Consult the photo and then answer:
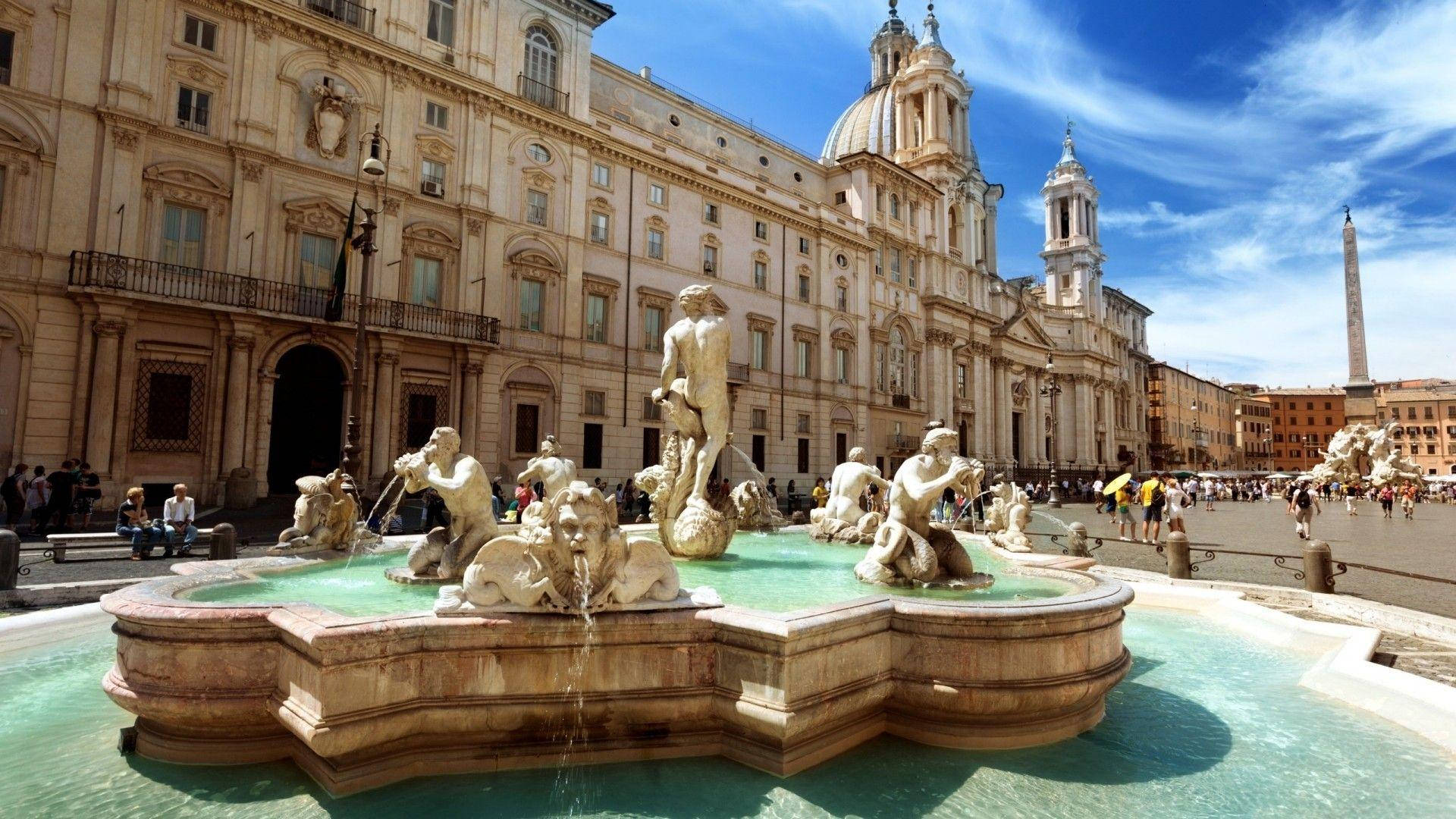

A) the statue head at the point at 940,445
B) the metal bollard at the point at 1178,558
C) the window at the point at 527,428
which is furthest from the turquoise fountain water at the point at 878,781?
the window at the point at 527,428


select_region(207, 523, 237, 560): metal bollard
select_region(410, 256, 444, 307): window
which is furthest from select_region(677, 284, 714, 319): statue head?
select_region(410, 256, 444, 307): window

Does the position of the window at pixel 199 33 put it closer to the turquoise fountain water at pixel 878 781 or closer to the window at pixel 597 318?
the window at pixel 597 318

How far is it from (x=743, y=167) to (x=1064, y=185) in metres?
46.8

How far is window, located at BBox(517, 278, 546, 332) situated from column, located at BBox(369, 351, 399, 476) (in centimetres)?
477

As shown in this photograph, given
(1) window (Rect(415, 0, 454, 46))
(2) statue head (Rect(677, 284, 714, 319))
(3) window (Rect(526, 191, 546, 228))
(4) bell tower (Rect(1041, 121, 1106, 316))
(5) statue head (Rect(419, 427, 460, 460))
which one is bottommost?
(5) statue head (Rect(419, 427, 460, 460))

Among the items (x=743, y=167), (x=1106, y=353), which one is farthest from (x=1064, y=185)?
(x=743, y=167)

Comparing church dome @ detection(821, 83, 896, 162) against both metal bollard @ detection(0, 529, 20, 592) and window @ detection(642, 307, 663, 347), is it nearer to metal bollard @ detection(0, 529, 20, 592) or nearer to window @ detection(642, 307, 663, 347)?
window @ detection(642, 307, 663, 347)

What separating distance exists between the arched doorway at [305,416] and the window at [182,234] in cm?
317

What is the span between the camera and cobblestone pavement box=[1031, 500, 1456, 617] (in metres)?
10.4

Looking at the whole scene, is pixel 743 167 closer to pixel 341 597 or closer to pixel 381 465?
pixel 381 465

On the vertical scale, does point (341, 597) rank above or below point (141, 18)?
below

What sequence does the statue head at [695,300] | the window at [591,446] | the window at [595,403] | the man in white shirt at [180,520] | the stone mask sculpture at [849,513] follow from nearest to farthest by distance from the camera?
the statue head at [695,300] → the stone mask sculpture at [849,513] → the man in white shirt at [180,520] → the window at [591,446] → the window at [595,403]

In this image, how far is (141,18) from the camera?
1805 centimetres

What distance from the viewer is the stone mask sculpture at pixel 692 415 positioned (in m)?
Answer: 7.53
